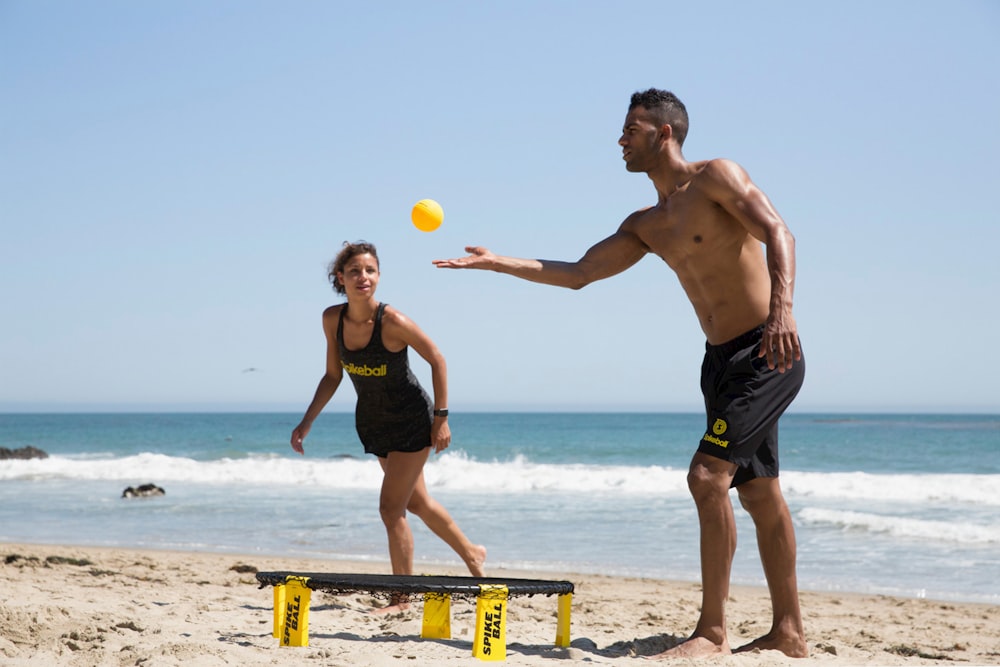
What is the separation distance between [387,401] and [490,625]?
5.67 feet

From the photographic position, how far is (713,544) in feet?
12.6

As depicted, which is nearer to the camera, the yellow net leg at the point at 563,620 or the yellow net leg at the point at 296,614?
the yellow net leg at the point at 296,614

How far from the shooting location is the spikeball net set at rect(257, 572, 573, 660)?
3.79 meters

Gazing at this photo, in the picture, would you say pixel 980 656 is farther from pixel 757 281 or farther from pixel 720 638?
pixel 757 281

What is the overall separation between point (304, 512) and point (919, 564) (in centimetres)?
737

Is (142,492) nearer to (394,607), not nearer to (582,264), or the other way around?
(394,607)

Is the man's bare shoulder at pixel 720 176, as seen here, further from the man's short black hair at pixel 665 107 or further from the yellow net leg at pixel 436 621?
the yellow net leg at pixel 436 621

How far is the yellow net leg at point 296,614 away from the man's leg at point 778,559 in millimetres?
1844

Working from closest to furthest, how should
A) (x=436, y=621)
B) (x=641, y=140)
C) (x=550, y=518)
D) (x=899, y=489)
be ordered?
(x=641, y=140), (x=436, y=621), (x=550, y=518), (x=899, y=489)

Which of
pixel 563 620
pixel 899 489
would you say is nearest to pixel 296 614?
pixel 563 620

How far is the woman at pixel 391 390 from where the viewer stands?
514cm

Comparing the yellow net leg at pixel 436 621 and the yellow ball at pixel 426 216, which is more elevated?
the yellow ball at pixel 426 216

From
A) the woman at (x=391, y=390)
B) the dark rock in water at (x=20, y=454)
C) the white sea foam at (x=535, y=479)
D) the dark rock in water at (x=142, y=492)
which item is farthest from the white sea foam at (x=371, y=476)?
the woman at (x=391, y=390)

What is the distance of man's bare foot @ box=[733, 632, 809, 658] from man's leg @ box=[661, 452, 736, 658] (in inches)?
9.1
